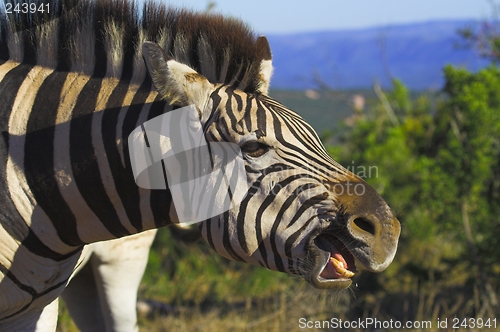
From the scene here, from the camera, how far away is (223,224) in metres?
2.41

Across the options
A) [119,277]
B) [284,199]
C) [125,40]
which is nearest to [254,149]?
[284,199]

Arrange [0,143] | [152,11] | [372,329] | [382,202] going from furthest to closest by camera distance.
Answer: [372,329]
[152,11]
[0,143]
[382,202]

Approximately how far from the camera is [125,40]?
2605 mm

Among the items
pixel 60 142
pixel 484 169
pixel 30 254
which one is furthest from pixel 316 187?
pixel 484 169

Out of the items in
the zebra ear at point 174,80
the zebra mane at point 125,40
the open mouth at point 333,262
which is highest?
the zebra mane at point 125,40

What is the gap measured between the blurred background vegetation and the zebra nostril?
2.72 metres

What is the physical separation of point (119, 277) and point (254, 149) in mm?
2150

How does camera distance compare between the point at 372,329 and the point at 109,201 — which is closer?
the point at 109,201

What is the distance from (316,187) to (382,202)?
26 centimetres

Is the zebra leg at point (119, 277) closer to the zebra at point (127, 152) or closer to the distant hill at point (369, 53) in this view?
the zebra at point (127, 152)

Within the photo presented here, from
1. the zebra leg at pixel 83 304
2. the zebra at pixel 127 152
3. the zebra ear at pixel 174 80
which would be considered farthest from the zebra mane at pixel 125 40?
the zebra leg at pixel 83 304

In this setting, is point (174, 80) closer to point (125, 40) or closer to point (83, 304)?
point (125, 40)

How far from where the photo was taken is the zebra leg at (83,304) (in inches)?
165

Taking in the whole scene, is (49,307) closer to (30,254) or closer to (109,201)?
(30,254)
